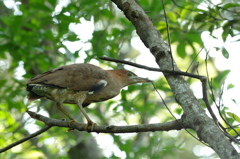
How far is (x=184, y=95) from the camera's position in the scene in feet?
8.67

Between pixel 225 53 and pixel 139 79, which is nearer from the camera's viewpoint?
pixel 225 53

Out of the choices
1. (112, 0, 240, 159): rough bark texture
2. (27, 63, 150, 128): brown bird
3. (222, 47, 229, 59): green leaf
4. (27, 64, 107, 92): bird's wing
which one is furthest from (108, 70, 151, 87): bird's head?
(112, 0, 240, 159): rough bark texture

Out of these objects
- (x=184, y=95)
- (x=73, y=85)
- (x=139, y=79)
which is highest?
(x=184, y=95)

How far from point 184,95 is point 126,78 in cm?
393

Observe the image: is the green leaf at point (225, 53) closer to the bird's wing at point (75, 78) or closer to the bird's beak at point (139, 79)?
the bird's wing at point (75, 78)

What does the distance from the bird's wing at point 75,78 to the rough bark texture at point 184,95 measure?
219cm

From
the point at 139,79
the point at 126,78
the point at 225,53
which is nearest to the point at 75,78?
the point at 126,78

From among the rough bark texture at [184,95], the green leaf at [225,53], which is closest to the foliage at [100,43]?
the green leaf at [225,53]

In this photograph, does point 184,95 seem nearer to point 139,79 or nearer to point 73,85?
point 73,85

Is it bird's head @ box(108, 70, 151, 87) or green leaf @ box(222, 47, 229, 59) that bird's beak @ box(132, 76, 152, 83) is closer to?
bird's head @ box(108, 70, 151, 87)

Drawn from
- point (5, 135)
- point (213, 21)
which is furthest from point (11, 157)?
point (213, 21)

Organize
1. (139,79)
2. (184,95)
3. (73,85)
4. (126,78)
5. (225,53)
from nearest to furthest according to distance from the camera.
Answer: (184,95) < (225,53) < (73,85) < (126,78) < (139,79)

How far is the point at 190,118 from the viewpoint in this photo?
249 centimetres

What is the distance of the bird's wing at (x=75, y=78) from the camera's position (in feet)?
16.9
